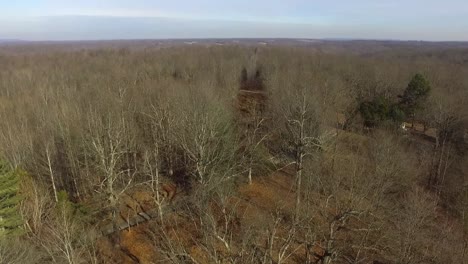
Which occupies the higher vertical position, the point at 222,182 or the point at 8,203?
the point at 8,203

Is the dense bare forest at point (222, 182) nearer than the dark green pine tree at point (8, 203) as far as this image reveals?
Yes

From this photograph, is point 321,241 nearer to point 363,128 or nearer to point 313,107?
point 313,107

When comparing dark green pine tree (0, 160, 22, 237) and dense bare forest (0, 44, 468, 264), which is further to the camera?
dark green pine tree (0, 160, 22, 237)

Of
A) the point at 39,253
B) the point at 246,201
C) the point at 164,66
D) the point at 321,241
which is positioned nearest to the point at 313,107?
the point at 246,201

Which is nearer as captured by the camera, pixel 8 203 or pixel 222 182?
pixel 8 203
